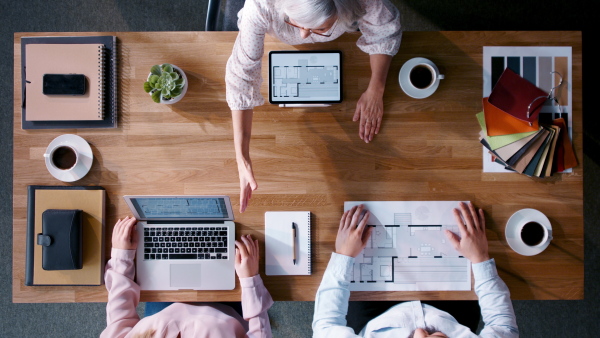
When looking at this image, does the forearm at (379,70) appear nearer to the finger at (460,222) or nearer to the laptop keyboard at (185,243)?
the finger at (460,222)

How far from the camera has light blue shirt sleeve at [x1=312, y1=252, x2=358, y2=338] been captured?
1.26m

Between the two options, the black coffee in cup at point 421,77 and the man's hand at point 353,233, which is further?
the black coffee in cup at point 421,77

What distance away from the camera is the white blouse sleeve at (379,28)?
1.13 meters

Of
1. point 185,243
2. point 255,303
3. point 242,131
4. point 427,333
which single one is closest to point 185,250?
point 185,243

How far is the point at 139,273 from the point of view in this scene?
4.33 feet

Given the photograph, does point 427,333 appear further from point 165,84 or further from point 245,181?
point 165,84

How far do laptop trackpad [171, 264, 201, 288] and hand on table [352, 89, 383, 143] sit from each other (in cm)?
71

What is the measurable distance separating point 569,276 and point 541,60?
2.37ft

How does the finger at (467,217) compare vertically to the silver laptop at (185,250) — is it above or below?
above

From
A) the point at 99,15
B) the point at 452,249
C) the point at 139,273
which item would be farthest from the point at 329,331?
the point at 99,15

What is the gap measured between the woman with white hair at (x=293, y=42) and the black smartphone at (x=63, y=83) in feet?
1.62

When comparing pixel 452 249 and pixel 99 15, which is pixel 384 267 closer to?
pixel 452 249

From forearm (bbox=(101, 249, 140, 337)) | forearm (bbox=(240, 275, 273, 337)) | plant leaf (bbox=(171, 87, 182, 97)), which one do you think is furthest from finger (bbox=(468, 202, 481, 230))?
forearm (bbox=(101, 249, 140, 337))

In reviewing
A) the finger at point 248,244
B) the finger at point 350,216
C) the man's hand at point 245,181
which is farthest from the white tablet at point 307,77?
the finger at point 248,244
